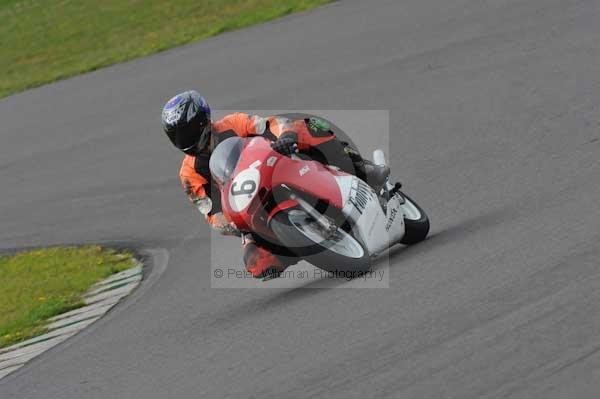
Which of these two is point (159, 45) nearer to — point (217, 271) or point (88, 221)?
point (88, 221)

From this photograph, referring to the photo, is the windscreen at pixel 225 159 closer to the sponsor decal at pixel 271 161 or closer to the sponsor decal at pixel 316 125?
the sponsor decal at pixel 271 161

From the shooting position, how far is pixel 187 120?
786 centimetres

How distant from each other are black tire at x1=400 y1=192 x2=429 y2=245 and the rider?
0.35 meters

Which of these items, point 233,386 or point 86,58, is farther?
point 86,58

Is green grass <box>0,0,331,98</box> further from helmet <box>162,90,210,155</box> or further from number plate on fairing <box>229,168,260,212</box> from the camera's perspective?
number plate on fairing <box>229,168,260,212</box>

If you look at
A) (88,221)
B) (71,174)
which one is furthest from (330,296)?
(71,174)

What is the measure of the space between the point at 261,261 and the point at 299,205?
51 cm

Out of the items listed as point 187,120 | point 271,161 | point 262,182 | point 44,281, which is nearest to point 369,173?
point 271,161

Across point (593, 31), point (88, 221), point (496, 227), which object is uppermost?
point (593, 31)

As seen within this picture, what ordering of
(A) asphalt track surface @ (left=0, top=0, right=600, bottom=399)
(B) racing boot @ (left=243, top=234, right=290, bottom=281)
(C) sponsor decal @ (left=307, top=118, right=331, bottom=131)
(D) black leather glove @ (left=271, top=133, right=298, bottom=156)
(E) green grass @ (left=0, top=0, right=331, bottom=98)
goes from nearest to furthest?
(A) asphalt track surface @ (left=0, top=0, right=600, bottom=399) < (D) black leather glove @ (left=271, top=133, right=298, bottom=156) < (B) racing boot @ (left=243, top=234, right=290, bottom=281) < (C) sponsor decal @ (left=307, top=118, right=331, bottom=131) < (E) green grass @ (left=0, top=0, right=331, bottom=98)

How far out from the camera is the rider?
7.68m

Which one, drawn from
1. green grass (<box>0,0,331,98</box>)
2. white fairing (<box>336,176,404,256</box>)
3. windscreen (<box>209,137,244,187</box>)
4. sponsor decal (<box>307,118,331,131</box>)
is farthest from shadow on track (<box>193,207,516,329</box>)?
green grass (<box>0,0,331,98</box>)

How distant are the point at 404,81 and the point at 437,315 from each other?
24.1 feet

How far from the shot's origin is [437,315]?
619 centimetres
